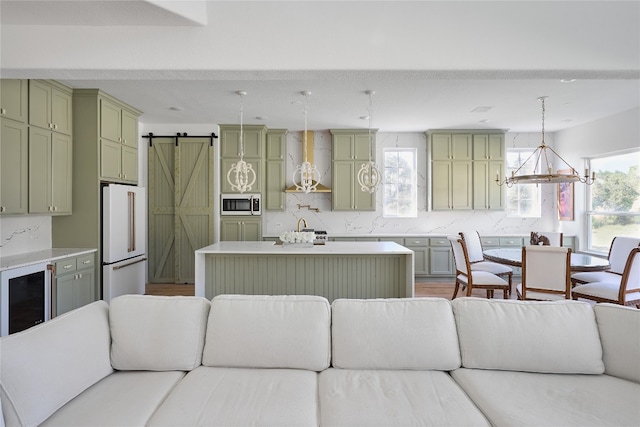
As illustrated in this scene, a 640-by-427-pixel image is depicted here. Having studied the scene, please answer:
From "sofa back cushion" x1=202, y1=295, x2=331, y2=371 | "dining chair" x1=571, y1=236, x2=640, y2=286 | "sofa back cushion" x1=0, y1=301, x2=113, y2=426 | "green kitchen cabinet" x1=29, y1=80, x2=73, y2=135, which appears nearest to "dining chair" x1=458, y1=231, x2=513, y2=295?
"dining chair" x1=571, y1=236, x2=640, y2=286

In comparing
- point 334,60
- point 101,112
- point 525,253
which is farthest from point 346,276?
point 101,112

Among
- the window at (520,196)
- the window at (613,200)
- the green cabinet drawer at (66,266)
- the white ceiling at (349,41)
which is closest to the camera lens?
the white ceiling at (349,41)

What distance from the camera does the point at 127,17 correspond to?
7.39 feet

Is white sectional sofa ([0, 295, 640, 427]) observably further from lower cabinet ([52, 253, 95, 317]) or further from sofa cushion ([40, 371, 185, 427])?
lower cabinet ([52, 253, 95, 317])

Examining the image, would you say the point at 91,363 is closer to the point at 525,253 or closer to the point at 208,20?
the point at 208,20

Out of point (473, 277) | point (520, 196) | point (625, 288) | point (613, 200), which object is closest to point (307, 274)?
point (473, 277)

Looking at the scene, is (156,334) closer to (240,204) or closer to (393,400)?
(393,400)

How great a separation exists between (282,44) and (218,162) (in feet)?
12.2

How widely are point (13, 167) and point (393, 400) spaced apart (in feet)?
12.8

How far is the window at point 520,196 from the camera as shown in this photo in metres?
6.50

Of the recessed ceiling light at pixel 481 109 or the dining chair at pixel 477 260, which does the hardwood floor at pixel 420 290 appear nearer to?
the dining chair at pixel 477 260

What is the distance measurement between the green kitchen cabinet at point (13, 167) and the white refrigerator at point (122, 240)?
0.84 m

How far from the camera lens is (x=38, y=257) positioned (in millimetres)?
3393

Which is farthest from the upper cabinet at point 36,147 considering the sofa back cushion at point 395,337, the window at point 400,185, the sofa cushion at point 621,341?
the window at point 400,185
